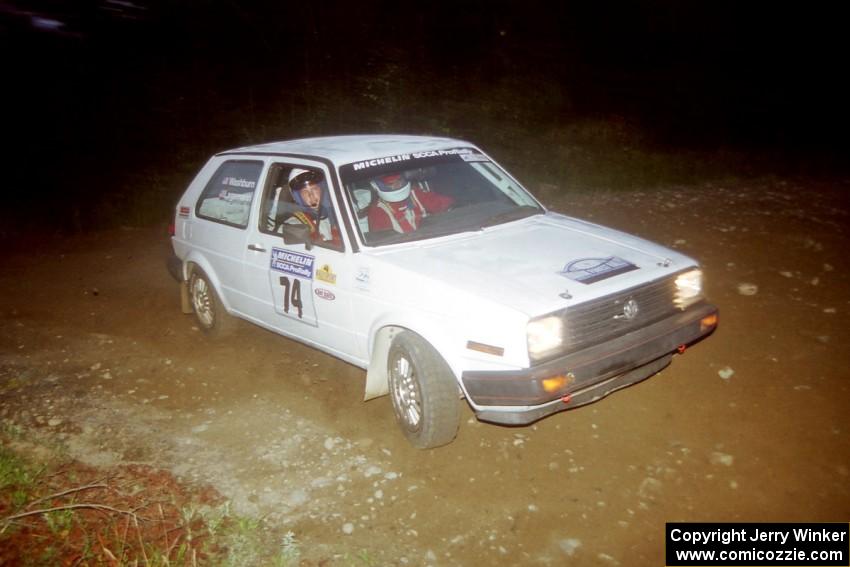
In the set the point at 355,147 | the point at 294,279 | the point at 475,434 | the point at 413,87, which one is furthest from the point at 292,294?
the point at 413,87

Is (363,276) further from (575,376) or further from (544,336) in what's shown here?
(575,376)

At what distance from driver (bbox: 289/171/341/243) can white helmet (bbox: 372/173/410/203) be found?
1.28ft

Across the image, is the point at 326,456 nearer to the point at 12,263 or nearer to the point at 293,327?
the point at 293,327

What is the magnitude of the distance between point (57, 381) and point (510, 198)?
394 cm

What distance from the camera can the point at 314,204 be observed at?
4.66 meters

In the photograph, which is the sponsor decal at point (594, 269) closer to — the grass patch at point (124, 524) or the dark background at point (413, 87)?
the grass patch at point (124, 524)

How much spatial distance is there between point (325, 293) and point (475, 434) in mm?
1352

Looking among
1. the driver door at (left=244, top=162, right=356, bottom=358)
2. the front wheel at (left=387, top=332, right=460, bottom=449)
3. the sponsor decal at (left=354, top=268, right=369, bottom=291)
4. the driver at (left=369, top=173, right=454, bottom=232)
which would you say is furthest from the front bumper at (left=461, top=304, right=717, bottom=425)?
the driver at (left=369, top=173, right=454, bottom=232)

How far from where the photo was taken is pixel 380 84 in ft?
58.3

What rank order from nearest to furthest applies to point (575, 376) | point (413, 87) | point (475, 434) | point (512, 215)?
point (575, 376) → point (475, 434) → point (512, 215) → point (413, 87)

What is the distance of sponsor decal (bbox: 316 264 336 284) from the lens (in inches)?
169

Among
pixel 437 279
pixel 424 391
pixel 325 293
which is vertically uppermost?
pixel 437 279

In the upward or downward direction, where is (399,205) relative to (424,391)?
upward

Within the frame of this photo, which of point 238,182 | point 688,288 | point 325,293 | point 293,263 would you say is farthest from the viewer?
point 238,182
